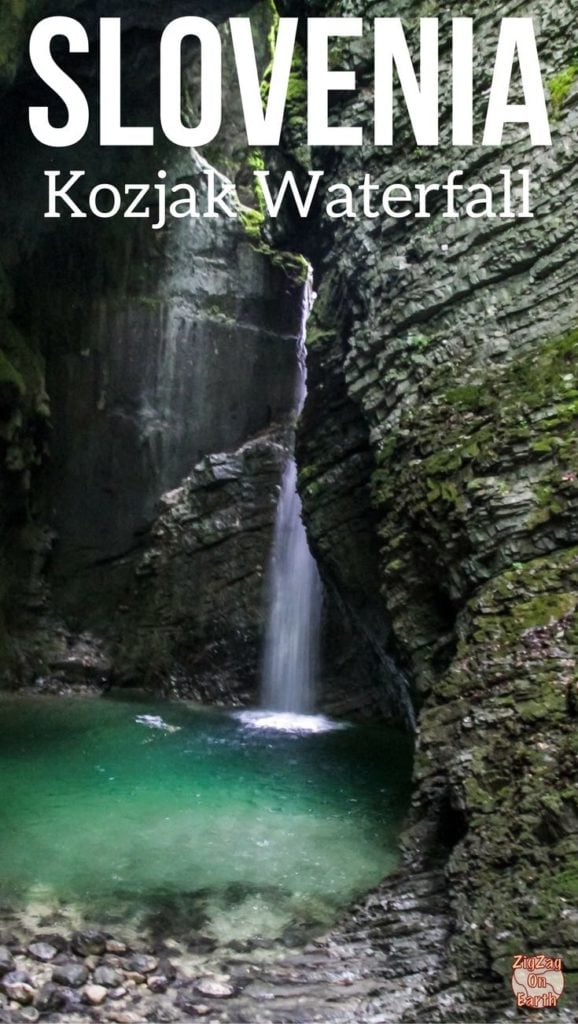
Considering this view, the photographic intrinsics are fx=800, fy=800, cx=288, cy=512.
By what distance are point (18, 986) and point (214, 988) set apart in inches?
51.1

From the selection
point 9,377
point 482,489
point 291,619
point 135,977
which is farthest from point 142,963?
point 9,377

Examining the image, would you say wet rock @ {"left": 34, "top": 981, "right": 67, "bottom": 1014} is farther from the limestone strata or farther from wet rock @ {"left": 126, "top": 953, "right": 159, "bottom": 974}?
the limestone strata

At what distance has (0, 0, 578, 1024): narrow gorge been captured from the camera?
19.5 feet

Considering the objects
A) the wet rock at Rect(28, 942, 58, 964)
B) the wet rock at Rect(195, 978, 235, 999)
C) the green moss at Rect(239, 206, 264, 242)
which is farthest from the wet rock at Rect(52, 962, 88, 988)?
the green moss at Rect(239, 206, 264, 242)

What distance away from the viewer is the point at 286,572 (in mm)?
17359

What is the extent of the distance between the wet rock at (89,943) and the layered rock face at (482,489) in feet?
7.83

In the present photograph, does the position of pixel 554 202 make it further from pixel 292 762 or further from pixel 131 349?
pixel 131 349

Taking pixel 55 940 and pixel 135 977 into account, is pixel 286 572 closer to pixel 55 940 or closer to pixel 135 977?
pixel 55 940

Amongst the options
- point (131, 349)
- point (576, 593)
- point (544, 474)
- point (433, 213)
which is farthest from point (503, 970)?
point (131, 349)

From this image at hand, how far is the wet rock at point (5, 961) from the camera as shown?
18.0 feet

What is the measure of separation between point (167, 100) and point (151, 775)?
26.7ft

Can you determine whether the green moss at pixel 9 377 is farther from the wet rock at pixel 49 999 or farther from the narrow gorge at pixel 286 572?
the wet rock at pixel 49 999

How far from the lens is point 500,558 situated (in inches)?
300

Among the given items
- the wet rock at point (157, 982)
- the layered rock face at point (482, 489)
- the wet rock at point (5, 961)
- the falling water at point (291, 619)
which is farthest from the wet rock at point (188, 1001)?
the falling water at point (291, 619)
